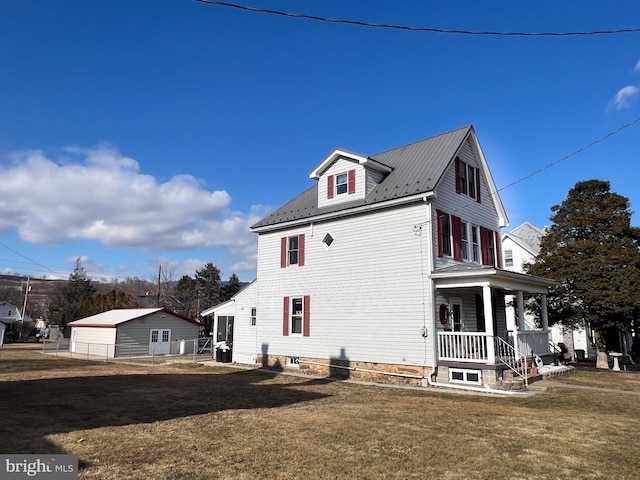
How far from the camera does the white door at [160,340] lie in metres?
31.6

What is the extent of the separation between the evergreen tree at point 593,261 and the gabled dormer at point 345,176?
973cm

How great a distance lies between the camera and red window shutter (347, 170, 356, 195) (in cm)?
1827

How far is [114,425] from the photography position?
314 inches

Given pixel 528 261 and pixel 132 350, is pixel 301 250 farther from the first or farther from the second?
pixel 528 261

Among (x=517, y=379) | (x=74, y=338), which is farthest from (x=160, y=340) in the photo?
(x=517, y=379)

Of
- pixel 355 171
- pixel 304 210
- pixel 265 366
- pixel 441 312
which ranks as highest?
pixel 355 171

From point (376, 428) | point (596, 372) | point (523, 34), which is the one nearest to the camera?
point (376, 428)

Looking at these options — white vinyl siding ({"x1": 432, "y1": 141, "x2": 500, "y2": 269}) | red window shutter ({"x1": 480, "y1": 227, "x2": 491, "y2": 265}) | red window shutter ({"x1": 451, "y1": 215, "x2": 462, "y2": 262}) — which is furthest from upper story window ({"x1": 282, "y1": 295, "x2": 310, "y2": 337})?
red window shutter ({"x1": 480, "y1": 227, "x2": 491, "y2": 265})

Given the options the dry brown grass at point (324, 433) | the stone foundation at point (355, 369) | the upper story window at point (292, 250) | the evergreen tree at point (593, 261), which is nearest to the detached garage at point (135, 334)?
the stone foundation at point (355, 369)

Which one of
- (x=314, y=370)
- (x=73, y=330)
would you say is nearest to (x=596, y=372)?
(x=314, y=370)

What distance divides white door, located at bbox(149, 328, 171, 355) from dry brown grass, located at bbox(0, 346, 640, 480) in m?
19.1

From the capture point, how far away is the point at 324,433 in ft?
24.3

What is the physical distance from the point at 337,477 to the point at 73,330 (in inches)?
1436

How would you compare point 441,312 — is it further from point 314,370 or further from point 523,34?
point 523,34
